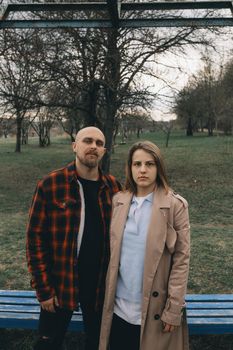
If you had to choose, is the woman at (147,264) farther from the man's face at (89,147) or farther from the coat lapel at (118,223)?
the man's face at (89,147)

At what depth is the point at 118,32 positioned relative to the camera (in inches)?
456

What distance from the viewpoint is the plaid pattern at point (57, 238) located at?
2.41 meters

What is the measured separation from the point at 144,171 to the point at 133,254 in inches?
20.2

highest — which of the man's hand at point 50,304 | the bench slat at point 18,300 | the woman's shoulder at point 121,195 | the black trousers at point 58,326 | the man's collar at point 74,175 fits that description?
the man's collar at point 74,175

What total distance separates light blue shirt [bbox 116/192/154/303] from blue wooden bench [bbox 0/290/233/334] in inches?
35.1

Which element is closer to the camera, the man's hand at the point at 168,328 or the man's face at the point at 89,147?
the man's hand at the point at 168,328

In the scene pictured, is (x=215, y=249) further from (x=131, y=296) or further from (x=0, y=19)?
(x=0, y=19)

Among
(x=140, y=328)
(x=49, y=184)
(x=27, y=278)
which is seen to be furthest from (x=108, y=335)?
(x=27, y=278)

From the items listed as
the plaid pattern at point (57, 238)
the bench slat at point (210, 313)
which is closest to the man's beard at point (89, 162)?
the plaid pattern at point (57, 238)

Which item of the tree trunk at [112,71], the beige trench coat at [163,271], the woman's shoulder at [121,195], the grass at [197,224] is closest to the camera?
the beige trench coat at [163,271]

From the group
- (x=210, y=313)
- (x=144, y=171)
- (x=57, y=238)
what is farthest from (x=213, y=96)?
(x=57, y=238)

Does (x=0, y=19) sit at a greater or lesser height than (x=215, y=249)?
greater

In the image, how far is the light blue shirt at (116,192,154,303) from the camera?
7.32 ft

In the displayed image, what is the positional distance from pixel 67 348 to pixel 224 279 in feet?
8.16
